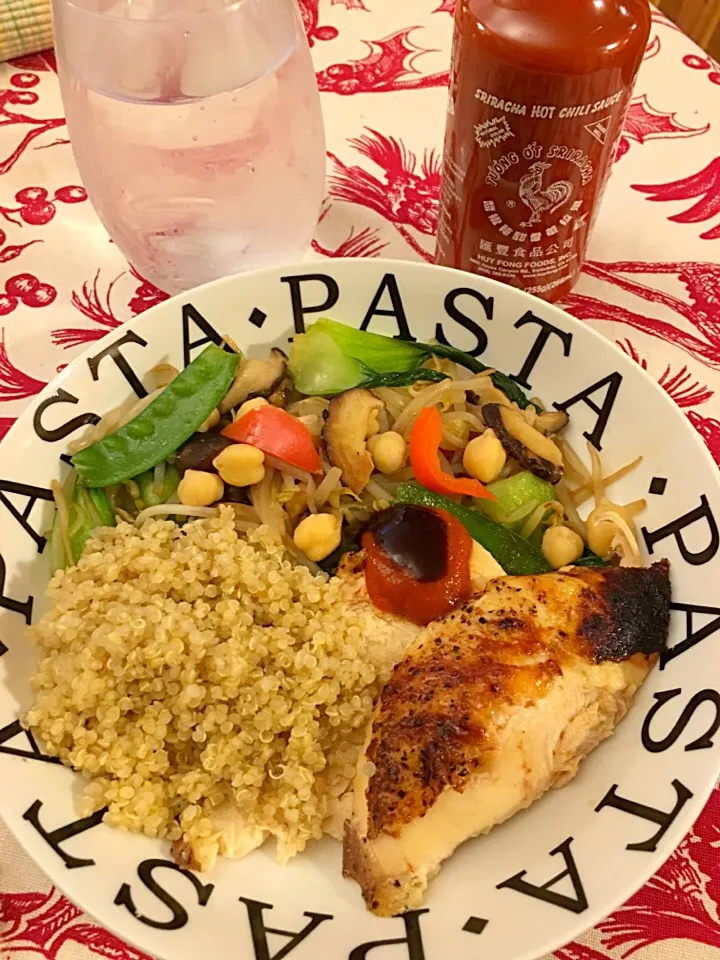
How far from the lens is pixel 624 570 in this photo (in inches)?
51.1

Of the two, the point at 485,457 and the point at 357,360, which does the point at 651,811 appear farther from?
the point at 357,360

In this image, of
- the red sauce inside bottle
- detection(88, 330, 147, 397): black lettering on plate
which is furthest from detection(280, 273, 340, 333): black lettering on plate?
the red sauce inside bottle

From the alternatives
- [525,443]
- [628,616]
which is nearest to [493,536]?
[525,443]

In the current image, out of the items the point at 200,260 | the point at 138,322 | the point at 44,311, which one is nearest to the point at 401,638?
the point at 138,322

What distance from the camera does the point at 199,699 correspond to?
1144 millimetres

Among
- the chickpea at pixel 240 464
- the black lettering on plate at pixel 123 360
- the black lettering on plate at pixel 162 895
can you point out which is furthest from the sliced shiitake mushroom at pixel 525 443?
the black lettering on plate at pixel 162 895

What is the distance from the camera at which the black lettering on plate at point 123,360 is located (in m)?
1.49

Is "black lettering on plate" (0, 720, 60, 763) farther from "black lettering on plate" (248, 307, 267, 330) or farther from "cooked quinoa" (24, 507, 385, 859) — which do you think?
"black lettering on plate" (248, 307, 267, 330)

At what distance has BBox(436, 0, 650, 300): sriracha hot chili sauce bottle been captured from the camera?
129 cm

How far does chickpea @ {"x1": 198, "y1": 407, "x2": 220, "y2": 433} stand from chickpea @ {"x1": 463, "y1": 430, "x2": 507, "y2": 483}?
1.64 feet

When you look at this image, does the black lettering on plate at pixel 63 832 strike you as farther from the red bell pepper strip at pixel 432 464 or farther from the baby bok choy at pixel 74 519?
the red bell pepper strip at pixel 432 464

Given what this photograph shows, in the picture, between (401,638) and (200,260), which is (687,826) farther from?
(200,260)

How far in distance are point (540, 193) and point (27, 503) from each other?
113 centimetres

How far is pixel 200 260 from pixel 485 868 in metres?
1.35
